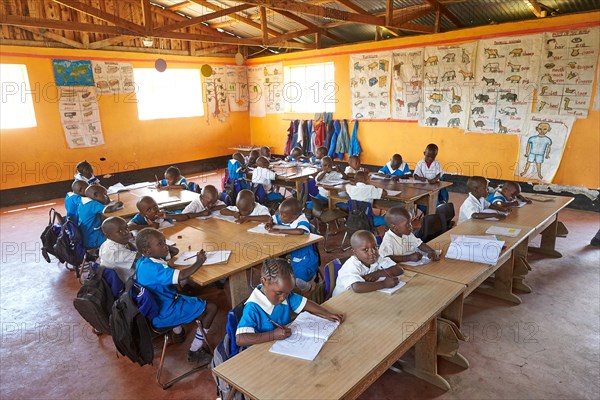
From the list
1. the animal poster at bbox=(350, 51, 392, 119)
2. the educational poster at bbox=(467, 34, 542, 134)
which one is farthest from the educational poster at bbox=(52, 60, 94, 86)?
the educational poster at bbox=(467, 34, 542, 134)

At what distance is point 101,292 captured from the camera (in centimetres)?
272

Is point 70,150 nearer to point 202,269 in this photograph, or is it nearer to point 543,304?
point 202,269

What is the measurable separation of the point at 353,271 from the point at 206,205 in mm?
2185

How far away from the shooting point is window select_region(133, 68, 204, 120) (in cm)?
977

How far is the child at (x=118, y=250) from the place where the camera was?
3146 mm

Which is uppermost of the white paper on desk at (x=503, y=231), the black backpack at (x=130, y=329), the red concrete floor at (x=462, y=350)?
the white paper on desk at (x=503, y=231)

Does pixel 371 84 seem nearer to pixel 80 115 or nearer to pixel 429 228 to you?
pixel 429 228

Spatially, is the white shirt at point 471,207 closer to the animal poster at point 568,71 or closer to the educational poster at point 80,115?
the animal poster at point 568,71

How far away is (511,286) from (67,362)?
146 inches

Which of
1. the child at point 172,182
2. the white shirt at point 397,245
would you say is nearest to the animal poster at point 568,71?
the white shirt at point 397,245

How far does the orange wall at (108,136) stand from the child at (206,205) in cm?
584

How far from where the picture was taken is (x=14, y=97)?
8031 mm

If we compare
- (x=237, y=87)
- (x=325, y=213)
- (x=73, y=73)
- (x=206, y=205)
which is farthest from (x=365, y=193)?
(x=237, y=87)

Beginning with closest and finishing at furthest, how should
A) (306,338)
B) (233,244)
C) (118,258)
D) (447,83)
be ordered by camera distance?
(306,338) → (118,258) → (233,244) → (447,83)
